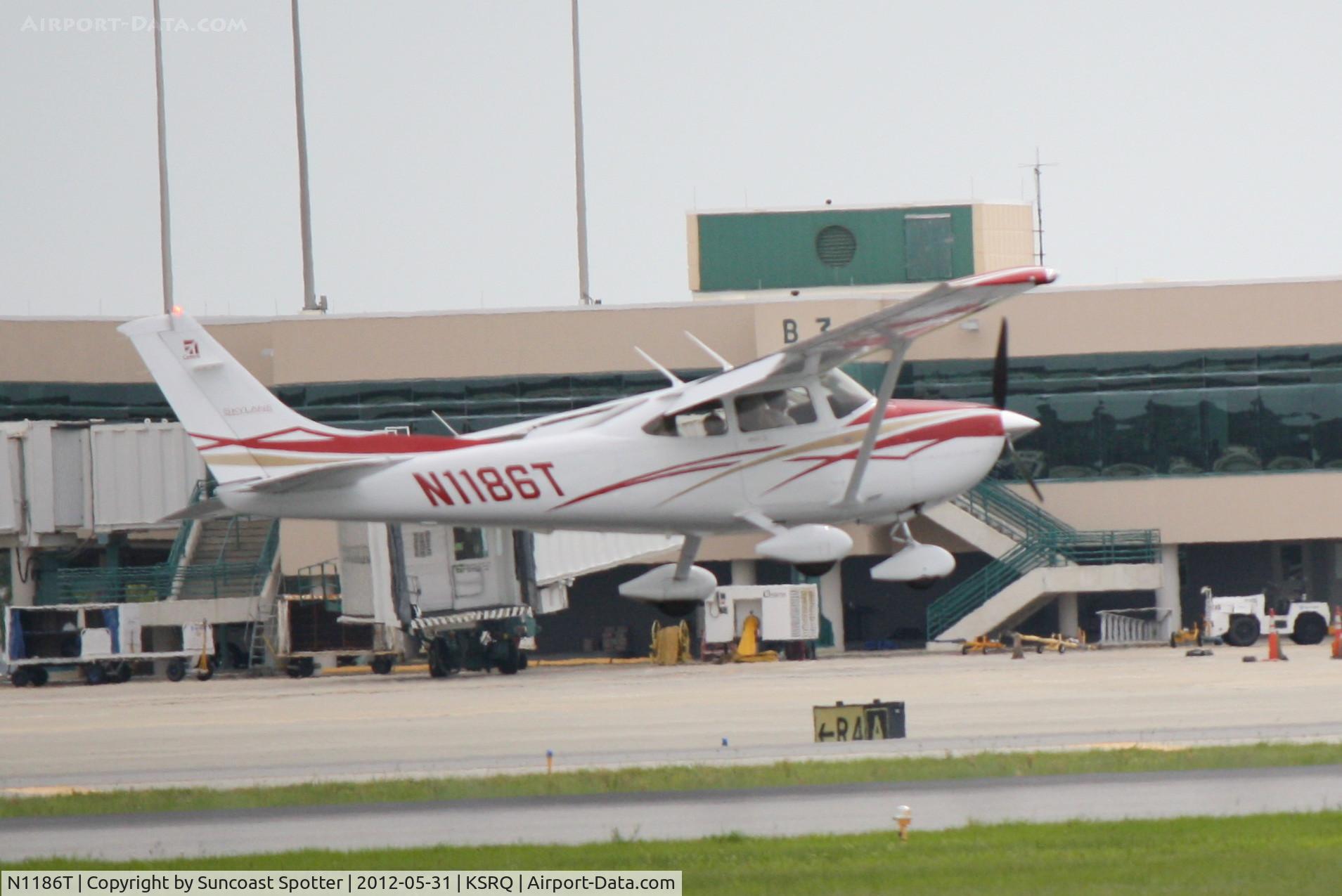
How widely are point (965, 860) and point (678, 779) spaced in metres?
6.76

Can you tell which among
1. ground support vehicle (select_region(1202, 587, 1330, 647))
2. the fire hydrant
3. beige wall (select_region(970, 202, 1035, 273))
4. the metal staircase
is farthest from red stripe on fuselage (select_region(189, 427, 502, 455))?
beige wall (select_region(970, 202, 1035, 273))

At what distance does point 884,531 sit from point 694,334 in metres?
7.51

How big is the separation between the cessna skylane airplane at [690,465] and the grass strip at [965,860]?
21.0 ft

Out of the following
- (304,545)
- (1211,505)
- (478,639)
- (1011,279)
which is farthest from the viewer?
(304,545)

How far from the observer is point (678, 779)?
77.4 feet

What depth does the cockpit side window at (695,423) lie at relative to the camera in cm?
2527

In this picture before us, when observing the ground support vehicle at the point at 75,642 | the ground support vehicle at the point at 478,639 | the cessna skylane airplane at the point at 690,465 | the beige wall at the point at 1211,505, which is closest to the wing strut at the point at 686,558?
the cessna skylane airplane at the point at 690,465

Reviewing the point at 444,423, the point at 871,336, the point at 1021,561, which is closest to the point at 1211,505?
the point at 1021,561

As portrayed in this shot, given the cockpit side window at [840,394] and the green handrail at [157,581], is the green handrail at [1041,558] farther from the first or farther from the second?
the cockpit side window at [840,394]

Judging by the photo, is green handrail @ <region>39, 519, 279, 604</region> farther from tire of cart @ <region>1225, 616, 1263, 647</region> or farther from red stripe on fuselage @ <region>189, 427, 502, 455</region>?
red stripe on fuselage @ <region>189, 427, 502, 455</region>

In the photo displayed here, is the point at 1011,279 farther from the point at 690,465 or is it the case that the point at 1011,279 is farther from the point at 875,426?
the point at 690,465

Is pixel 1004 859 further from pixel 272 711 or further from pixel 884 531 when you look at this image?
pixel 884 531

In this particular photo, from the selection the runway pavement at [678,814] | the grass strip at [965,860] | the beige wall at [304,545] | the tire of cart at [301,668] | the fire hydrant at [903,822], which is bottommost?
the tire of cart at [301,668]

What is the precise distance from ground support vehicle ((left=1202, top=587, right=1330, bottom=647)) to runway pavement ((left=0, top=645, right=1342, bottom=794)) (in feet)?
A: 4.02
